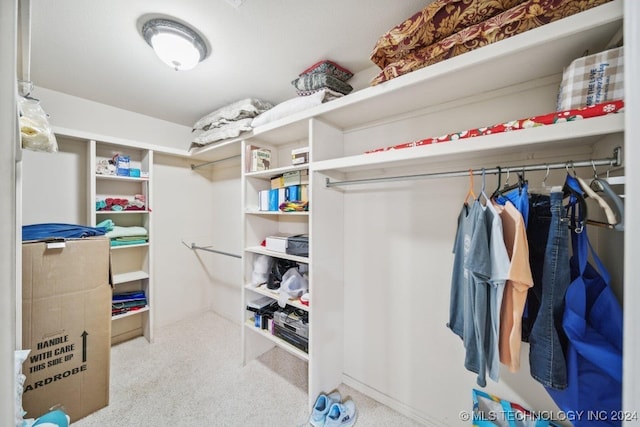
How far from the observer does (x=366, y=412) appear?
1521 millimetres

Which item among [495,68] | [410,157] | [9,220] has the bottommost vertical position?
[9,220]

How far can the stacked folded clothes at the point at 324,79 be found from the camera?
156cm

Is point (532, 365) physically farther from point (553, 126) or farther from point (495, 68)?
point (495, 68)

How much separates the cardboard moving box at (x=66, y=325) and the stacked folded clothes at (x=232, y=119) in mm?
1220

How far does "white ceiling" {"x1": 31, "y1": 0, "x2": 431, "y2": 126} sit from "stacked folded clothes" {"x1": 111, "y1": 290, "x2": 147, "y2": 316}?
1.90 meters

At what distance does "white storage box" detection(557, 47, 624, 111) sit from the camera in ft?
2.48

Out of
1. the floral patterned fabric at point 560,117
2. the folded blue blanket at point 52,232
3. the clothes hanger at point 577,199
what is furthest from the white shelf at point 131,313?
the clothes hanger at point 577,199

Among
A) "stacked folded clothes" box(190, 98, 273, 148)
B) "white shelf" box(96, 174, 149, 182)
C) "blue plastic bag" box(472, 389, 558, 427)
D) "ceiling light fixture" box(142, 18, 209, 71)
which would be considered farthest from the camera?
"white shelf" box(96, 174, 149, 182)

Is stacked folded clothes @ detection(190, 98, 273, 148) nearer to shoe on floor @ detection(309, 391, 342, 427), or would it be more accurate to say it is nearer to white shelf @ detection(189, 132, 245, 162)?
white shelf @ detection(189, 132, 245, 162)

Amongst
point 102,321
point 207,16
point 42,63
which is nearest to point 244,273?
point 102,321

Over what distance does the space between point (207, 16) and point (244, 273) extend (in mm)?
1770

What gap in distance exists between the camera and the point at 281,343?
175cm

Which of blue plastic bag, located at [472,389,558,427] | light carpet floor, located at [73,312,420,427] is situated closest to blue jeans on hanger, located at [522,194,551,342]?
blue plastic bag, located at [472,389,558,427]

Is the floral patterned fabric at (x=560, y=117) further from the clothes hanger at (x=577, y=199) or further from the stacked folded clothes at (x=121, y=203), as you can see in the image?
the stacked folded clothes at (x=121, y=203)
